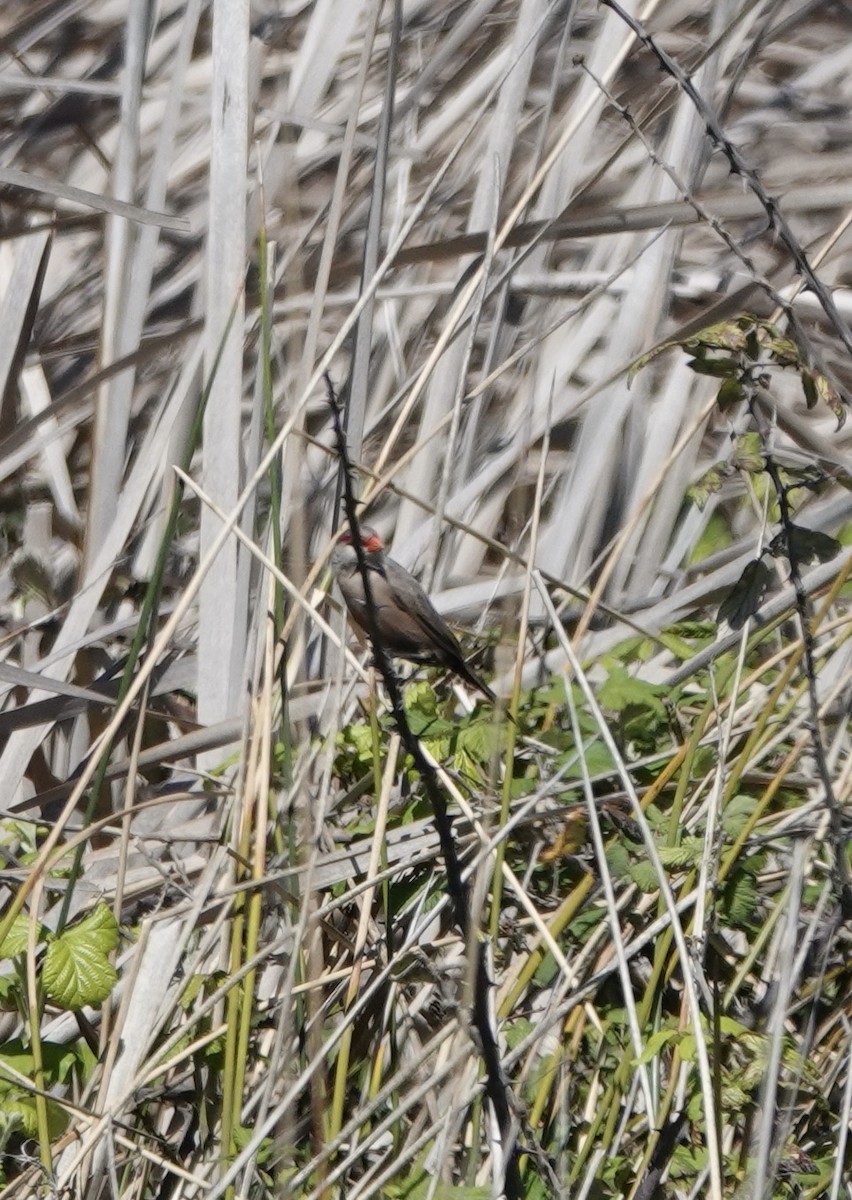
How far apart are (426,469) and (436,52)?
96 centimetres

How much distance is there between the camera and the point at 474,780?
221cm

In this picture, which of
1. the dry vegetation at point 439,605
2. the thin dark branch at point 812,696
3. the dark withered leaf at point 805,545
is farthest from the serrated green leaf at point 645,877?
the dark withered leaf at point 805,545

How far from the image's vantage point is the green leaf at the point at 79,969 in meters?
1.86

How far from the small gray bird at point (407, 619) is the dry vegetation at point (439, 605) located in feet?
0.23

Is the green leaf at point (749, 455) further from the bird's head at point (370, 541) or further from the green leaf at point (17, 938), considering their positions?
the green leaf at point (17, 938)

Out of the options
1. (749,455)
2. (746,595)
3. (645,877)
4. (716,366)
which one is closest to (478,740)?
(645,877)

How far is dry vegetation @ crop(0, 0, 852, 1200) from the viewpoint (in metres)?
1.78

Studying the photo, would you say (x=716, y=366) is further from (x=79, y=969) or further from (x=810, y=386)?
(x=79, y=969)

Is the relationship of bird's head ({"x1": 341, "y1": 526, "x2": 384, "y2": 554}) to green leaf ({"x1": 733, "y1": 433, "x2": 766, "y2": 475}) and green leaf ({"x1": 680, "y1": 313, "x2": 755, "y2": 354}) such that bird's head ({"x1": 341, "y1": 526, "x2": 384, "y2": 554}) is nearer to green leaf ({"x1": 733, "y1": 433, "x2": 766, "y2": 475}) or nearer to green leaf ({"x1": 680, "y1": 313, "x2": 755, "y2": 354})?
green leaf ({"x1": 733, "y1": 433, "x2": 766, "y2": 475})

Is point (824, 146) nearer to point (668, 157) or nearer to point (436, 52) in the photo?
point (668, 157)

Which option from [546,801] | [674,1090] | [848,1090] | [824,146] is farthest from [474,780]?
[824,146]

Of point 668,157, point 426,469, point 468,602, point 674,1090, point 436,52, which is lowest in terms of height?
point 674,1090

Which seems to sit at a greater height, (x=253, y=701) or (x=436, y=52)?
(x=436, y=52)

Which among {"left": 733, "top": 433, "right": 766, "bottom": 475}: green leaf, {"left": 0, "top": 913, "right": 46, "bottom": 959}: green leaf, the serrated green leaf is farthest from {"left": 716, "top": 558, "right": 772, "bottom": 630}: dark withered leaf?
{"left": 0, "top": 913, "right": 46, "bottom": 959}: green leaf
